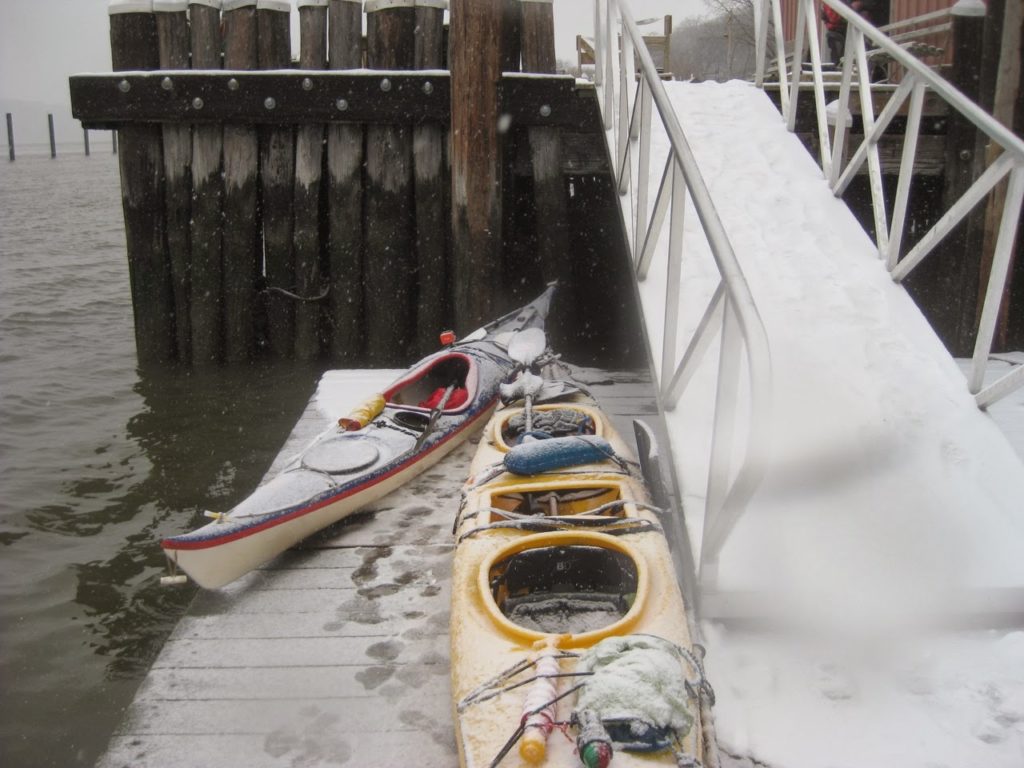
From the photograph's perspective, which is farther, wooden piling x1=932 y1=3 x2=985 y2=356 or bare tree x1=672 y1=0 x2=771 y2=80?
bare tree x1=672 y1=0 x2=771 y2=80

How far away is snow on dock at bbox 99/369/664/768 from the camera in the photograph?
2.47 metres

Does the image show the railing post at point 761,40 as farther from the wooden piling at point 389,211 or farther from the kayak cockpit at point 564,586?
the kayak cockpit at point 564,586

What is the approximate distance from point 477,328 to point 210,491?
6.37ft

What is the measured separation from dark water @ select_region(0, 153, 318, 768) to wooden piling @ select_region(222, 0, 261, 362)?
337mm

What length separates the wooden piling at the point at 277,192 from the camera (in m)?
6.02

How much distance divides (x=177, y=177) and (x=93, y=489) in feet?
7.16

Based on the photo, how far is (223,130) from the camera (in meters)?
6.16

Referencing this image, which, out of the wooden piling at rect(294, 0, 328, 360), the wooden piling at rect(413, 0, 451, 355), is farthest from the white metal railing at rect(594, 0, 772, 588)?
the wooden piling at rect(294, 0, 328, 360)

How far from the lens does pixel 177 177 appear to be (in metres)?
6.27

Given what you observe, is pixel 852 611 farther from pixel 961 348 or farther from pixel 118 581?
pixel 961 348

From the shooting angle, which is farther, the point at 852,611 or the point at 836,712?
the point at 852,611

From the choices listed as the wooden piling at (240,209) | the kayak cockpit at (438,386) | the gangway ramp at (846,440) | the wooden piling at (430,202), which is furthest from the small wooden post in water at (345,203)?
the gangway ramp at (846,440)

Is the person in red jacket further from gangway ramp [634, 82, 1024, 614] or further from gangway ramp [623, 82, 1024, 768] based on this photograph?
gangway ramp [623, 82, 1024, 768]

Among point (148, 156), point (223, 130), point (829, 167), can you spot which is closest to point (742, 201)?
point (829, 167)
